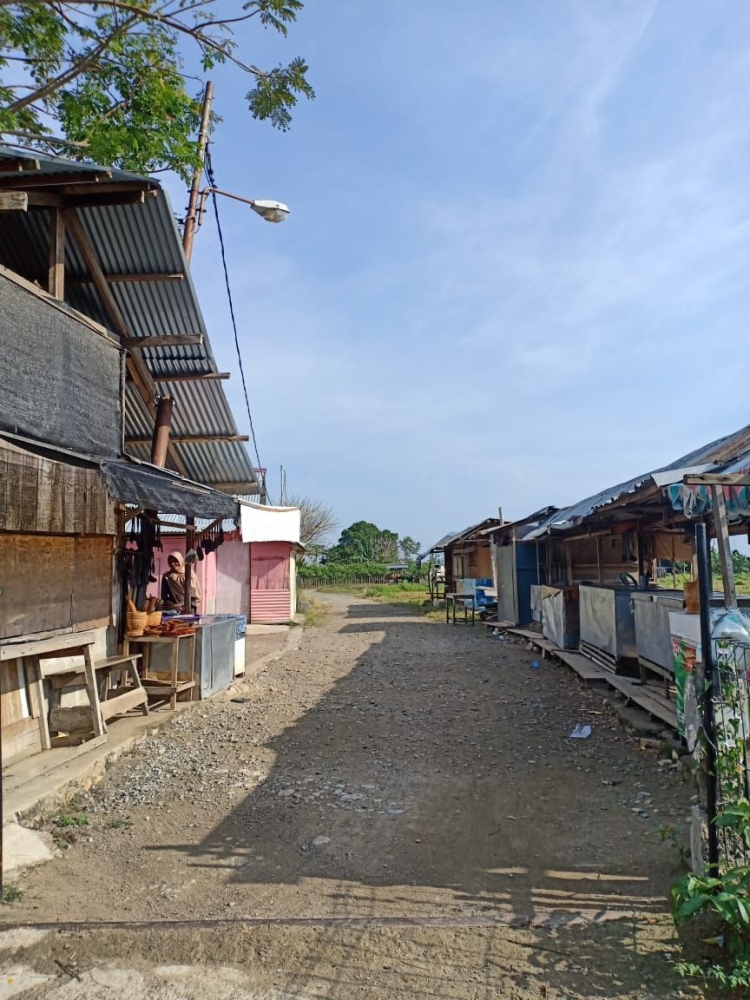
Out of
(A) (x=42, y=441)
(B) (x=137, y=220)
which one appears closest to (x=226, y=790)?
(A) (x=42, y=441)

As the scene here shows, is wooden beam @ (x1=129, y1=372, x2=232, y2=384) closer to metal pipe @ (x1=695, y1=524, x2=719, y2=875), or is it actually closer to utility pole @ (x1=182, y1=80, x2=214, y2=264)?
utility pole @ (x1=182, y1=80, x2=214, y2=264)

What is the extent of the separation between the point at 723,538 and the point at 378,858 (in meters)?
3.05

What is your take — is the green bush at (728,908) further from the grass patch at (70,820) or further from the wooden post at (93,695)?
the wooden post at (93,695)

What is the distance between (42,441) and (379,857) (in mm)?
4619

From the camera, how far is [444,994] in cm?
259

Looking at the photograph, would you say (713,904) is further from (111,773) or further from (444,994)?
(111,773)

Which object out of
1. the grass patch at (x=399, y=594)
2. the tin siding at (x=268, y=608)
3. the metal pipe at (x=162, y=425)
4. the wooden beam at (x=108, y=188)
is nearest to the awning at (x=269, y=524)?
the metal pipe at (x=162, y=425)

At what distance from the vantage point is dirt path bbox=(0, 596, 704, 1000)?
9.09 ft

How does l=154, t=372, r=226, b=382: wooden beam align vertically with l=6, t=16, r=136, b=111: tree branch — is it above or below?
below

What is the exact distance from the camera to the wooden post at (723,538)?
4258mm

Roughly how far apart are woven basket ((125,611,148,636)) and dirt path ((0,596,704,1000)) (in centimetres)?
120

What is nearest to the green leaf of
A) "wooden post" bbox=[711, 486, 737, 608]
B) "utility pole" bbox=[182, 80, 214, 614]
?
"wooden post" bbox=[711, 486, 737, 608]

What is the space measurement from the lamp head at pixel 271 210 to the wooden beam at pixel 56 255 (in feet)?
9.03

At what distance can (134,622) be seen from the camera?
7320 mm
